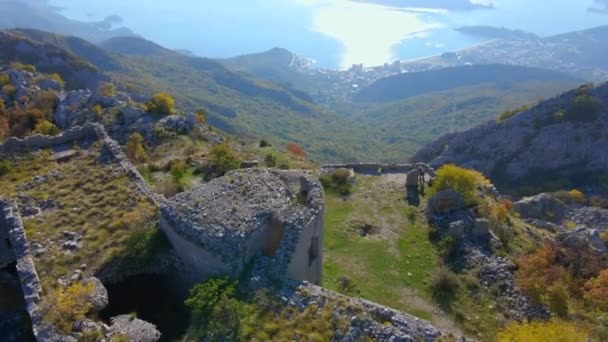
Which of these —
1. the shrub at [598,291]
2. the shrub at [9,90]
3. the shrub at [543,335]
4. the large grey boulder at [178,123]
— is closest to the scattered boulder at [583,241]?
the shrub at [598,291]

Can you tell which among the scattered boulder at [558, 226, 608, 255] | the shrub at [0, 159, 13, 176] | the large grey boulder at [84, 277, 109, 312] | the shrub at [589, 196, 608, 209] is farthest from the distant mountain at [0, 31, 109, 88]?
the scattered boulder at [558, 226, 608, 255]

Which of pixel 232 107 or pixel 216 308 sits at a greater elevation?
pixel 216 308

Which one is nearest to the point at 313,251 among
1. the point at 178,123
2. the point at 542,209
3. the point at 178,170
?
the point at 178,170

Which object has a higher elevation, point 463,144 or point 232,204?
point 232,204

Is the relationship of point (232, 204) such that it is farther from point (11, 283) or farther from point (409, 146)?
point (409, 146)

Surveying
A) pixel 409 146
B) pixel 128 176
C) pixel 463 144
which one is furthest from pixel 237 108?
pixel 128 176

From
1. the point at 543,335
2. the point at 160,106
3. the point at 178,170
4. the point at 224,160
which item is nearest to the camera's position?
the point at 543,335

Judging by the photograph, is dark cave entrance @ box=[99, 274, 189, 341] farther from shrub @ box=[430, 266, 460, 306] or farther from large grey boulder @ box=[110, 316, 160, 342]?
shrub @ box=[430, 266, 460, 306]

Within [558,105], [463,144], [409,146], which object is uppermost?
[558,105]

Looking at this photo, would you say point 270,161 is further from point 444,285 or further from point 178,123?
point 444,285
